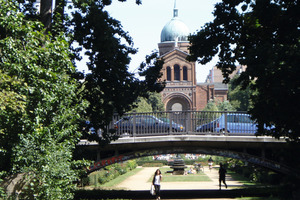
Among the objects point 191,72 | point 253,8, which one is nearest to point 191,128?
point 253,8

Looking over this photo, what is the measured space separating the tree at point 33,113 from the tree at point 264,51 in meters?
5.22

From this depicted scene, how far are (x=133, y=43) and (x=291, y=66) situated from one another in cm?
750

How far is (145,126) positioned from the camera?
22844mm

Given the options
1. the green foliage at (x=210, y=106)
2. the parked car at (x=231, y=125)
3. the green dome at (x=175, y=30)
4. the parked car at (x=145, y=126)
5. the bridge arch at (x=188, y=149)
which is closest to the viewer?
the parked car at (x=231, y=125)

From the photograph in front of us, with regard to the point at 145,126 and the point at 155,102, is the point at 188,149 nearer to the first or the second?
the point at 145,126

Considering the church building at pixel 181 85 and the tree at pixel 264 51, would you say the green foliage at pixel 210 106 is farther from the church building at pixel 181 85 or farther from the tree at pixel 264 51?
the tree at pixel 264 51

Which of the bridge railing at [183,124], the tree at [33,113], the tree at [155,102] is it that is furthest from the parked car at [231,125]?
the tree at [155,102]

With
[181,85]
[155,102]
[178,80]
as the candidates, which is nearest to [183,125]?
[155,102]

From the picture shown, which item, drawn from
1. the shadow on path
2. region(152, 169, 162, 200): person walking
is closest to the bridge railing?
the shadow on path

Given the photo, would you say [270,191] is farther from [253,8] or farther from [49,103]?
[49,103]

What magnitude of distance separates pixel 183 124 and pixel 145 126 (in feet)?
5.82

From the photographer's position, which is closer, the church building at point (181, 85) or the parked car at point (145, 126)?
the parked car at point (145, 126)

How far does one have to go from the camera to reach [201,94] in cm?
9862

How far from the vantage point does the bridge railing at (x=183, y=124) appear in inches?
884
